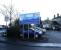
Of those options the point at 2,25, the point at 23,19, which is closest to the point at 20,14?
the point at 23,19

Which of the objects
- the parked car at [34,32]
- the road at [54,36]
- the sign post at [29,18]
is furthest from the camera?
the sign post at [29,18]

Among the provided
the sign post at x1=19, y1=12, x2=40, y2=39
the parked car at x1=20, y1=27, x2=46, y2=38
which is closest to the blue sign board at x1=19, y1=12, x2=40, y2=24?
the sign post at x1=19, y1=12, x2=40, y2=39

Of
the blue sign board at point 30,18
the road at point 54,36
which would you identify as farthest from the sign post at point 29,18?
the road at point 54,36

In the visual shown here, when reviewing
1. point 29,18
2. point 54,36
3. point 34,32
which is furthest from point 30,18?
point 54,36

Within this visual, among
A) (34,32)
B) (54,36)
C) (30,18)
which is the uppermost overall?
(30,18)

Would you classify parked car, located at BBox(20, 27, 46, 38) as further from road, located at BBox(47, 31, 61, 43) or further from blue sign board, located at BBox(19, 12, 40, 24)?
blue sign board, located at BBox(19, 12, 40, 24)

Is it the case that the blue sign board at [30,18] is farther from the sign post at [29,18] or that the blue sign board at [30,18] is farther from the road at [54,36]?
the road at [54,36]

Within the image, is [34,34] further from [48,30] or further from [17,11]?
[17,11]

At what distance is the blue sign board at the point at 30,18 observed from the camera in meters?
18.2

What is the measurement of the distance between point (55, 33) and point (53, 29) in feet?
1.09

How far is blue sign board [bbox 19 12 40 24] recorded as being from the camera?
59.8 feet

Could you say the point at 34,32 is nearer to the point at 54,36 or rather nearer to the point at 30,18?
the point at 30,18

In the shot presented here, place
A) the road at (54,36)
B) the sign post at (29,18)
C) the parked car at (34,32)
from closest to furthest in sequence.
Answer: the road at (54,36) < the parked car at (34,32) < the sign post at (29,18)

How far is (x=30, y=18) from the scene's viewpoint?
1875cm
